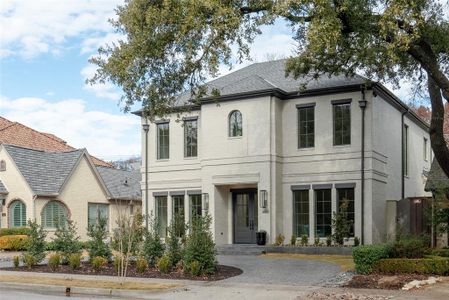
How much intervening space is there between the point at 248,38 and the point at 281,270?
7.24 meters

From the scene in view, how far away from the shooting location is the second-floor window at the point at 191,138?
28953 mm

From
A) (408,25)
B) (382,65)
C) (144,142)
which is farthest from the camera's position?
(144,142)

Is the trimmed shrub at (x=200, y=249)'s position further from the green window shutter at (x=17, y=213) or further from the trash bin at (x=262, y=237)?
the green window shutter at (x=17, y=213)

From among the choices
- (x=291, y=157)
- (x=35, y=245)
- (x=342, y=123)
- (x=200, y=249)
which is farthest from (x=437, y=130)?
(x=35, y=245)

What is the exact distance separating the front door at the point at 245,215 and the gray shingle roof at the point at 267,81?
15.8ft

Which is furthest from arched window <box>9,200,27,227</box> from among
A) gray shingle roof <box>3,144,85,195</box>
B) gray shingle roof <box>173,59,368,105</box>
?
gray shingle roof <box>173,59,368,105</box>

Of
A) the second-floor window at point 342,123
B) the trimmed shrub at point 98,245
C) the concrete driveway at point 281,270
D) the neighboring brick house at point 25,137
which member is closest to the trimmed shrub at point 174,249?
the concrete driveway at point 281,270

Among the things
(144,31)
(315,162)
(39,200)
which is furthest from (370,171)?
(39,200)

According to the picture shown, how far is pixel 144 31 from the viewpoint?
53.8 ft

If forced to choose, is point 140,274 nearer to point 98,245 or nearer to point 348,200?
point 98,245

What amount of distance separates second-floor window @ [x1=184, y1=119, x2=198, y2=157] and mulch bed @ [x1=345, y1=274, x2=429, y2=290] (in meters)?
14.3

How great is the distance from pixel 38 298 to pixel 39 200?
21.4 metres

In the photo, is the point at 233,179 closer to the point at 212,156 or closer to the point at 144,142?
the point at 212,156

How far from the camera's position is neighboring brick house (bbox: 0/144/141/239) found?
1309 inches
